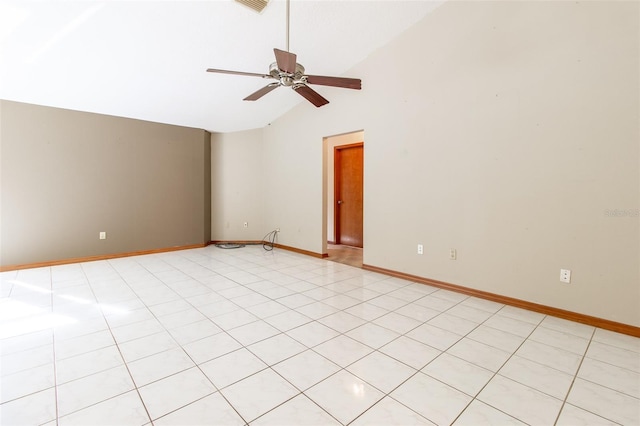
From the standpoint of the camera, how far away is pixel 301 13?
298 cm

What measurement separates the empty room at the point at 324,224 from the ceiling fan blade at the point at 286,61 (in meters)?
0.04

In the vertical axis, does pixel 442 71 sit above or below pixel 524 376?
above

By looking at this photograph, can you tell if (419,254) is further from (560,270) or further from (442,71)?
(442,71)

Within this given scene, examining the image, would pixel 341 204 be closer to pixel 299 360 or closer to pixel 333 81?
pixel 333 81

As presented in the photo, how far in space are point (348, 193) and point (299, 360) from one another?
4.59m

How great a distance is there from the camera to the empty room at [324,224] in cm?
161

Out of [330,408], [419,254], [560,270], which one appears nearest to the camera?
[330,408]

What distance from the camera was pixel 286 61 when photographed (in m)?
2.38

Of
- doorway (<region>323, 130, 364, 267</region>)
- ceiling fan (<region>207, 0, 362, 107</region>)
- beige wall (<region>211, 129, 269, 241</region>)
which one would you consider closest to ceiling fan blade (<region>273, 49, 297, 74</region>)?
ceiling fan (<region>207, 0, 362, 107</region>)

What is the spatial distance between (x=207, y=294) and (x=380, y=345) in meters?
2.00

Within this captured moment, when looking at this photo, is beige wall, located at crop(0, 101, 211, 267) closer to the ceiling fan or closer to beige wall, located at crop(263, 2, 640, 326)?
the ceiling fan

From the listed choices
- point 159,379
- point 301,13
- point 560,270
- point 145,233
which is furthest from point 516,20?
point 145,233

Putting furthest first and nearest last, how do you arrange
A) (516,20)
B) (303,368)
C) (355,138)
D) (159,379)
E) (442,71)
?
(355,138) → (442,71) → (516,20) → (303,368) → (159,379)

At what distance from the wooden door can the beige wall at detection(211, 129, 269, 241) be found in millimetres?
1672
